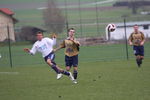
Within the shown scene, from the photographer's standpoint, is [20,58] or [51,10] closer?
[20,58]

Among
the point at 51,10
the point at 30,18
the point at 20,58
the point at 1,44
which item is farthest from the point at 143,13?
the point at 20,58

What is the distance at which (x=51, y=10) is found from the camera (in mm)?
61969

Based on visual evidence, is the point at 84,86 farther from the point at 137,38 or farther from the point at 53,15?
the point at 53,15

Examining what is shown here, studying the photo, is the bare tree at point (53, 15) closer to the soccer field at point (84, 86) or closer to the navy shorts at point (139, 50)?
the navy shorts at point (139, 50)

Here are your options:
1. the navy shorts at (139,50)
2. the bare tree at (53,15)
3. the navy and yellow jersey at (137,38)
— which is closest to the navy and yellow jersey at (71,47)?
the navy and yellow jersey at (137,38)

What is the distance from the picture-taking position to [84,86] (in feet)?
55.7

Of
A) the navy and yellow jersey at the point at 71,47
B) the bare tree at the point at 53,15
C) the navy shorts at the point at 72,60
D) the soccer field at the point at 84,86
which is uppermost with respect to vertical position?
the bare tree at the point at 53,15

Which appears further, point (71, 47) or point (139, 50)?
point (139, 50)

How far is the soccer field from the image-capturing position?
1468cm

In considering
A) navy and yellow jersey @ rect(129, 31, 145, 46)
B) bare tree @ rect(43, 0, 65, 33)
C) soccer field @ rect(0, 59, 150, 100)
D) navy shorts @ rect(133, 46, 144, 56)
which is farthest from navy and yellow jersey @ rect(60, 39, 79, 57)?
bare tree @ rect(43, 0, 65, 33)

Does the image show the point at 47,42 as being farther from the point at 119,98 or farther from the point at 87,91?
the point at 119,98

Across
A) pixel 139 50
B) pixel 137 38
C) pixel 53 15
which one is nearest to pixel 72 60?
pixel 137 38

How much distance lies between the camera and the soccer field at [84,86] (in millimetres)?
14680

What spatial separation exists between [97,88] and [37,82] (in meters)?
3.39
